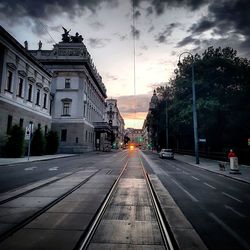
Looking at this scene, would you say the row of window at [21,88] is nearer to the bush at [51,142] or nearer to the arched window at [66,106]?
the bush at [51,142]

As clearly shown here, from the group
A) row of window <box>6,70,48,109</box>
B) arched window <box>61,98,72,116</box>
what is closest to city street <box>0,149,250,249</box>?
row of window <box>6,70,48,109</box>

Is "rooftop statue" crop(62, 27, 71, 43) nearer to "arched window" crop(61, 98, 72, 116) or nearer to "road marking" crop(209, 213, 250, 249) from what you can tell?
"arched window" crop(61, 98, 72, 116)

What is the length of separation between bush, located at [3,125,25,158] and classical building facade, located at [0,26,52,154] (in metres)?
0.85

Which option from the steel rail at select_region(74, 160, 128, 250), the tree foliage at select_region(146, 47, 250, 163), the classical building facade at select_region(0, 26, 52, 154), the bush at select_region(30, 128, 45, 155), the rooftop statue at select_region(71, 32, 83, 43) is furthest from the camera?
the rooftop statue at select_region(71, 32, 83, 43)

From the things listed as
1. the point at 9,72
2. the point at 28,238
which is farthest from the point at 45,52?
the point at 28,238

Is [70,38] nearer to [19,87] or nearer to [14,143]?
[19,87]

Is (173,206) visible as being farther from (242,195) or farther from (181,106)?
(181,106)

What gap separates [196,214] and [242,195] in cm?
424

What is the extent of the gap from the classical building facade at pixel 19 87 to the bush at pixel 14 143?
33.5 inches

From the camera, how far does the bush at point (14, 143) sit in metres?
27.7

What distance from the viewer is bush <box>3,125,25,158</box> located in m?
27.7

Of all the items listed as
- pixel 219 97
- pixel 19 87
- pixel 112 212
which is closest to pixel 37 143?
pixel 19 87

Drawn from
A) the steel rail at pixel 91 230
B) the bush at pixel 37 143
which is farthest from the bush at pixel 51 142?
the steel rail at pixel 91 230

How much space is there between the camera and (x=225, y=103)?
111 feet
